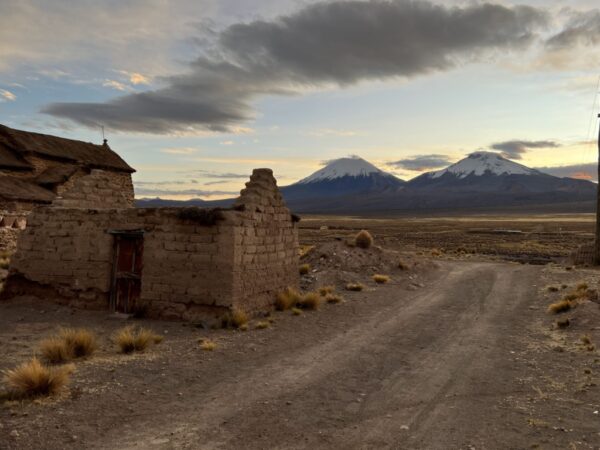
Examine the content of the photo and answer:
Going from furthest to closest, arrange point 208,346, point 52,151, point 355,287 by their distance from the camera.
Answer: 1. point 52,151
2. point 355,287
3. point 208,346

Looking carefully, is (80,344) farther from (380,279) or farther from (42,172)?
(42,172)

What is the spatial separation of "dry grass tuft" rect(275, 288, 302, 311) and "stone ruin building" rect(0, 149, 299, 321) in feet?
0.56

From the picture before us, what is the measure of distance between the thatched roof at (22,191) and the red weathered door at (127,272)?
17.6 metres

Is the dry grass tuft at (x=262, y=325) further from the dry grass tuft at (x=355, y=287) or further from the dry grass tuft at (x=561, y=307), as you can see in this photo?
the dry grass tuft at (x=561, y=307)

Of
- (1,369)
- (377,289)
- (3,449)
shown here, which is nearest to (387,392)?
(3,449)

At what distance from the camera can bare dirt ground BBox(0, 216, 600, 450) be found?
18.4 ft

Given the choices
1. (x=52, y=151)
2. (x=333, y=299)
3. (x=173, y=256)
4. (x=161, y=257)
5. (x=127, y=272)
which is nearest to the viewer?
(x=173, y=256)

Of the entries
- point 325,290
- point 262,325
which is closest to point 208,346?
point 262,325

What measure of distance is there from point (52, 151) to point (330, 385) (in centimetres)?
3408

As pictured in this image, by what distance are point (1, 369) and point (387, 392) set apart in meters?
5.99

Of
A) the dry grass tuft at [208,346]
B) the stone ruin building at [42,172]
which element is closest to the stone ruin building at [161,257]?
the dry grass tuft at [208,346]

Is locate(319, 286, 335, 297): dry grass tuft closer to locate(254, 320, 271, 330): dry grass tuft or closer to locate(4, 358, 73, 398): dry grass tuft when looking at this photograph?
locate(254, 320, 271, 330): dry grass tuft

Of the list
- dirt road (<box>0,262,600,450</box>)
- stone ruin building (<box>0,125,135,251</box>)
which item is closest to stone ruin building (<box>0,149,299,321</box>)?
dirt road (<box>0,262,600,450</box>)

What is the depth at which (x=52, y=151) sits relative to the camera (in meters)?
35.1
